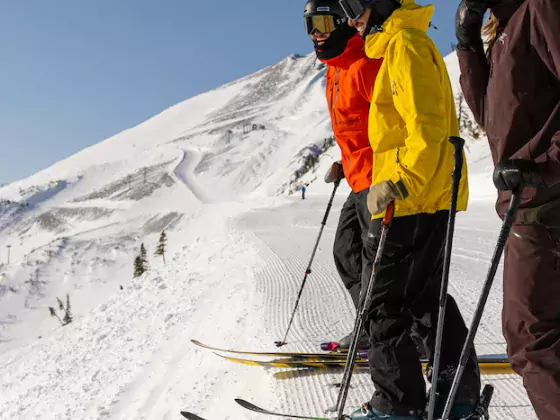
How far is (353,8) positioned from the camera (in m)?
2.56

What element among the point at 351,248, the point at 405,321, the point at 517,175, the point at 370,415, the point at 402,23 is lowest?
the point at 370,415

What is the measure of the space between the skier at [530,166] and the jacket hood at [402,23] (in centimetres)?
59

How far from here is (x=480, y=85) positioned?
1834mm

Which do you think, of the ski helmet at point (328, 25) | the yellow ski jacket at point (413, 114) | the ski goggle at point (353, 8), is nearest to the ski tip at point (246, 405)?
the yellow ski jacket at point (413, 114)

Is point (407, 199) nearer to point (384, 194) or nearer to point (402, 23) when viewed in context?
point (384, 194)

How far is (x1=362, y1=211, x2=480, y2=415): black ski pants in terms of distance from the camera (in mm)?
2354

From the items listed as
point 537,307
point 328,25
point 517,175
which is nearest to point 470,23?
point 517,175

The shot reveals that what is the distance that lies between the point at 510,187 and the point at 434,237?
1045mm

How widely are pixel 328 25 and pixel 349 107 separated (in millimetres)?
746

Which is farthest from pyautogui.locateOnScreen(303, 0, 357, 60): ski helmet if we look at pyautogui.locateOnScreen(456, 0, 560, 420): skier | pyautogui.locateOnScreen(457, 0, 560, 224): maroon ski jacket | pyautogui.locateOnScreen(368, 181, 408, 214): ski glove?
pyautogui.locateOnScreen(457, 0, 560, 224): maroon ski jacket

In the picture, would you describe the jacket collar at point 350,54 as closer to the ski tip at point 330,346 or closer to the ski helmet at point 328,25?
the ski helmet at point 328,25

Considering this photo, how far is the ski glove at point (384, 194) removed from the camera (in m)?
2.22

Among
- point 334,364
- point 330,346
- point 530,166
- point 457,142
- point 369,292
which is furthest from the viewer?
point 330,346

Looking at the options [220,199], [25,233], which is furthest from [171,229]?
[25,233]
